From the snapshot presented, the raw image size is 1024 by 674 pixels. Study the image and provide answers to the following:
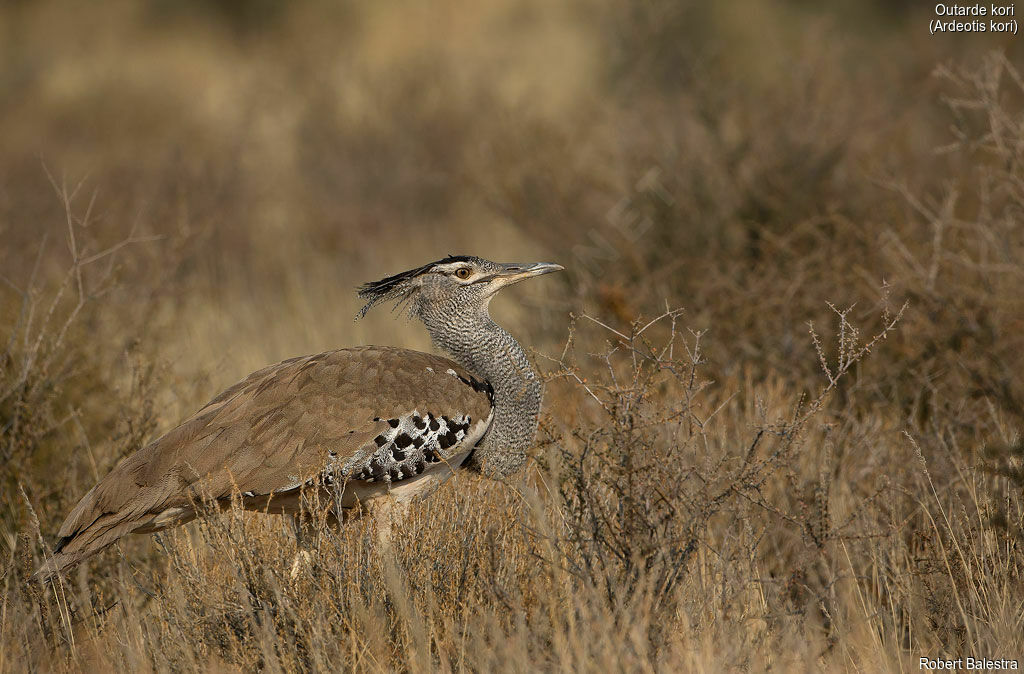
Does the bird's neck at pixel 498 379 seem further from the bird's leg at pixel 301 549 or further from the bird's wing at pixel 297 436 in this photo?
the bird's leg at pixel 301 549

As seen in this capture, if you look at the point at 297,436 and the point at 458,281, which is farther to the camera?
the point at 458,281

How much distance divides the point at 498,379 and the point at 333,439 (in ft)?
2.21

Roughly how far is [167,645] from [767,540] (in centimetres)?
200

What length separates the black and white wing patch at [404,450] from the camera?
11.6 ft

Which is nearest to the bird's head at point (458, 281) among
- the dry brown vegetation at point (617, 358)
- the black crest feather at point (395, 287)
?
the black crest feather at point (395, 287)

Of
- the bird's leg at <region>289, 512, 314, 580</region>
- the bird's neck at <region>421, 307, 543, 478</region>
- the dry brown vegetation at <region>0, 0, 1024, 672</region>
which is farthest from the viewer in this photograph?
the bird's neck at <region>421, 307, 543, 478</region>

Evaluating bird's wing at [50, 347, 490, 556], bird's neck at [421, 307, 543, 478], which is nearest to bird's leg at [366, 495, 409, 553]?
bird's wing at [50, 347, 490, 556]

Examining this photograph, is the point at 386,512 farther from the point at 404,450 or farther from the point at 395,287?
the point at 395,287

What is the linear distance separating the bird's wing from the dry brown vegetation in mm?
187

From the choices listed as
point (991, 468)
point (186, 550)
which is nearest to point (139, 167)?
point (186, 550)

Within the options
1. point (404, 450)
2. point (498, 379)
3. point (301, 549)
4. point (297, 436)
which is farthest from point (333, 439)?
point (498, 379)

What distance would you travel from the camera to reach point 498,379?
394 centimetres

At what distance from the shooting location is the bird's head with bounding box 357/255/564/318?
407 centimetres

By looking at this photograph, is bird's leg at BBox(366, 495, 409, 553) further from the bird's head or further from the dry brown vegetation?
the bird's head
